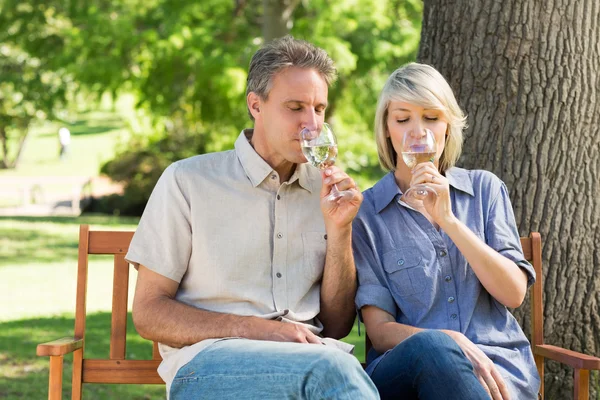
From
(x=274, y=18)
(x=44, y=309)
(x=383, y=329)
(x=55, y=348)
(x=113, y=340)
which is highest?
(x=274, y=18)

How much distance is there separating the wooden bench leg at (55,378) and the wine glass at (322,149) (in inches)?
47.5

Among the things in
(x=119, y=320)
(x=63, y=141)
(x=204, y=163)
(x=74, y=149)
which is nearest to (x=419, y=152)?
(x=204, y=163)

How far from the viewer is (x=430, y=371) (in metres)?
3.11

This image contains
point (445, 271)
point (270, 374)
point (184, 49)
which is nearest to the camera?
point (270, 374)

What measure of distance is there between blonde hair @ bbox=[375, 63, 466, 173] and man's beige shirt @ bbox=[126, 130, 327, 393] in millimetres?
412

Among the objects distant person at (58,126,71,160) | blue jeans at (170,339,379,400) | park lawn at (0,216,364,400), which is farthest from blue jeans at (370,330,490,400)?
distant person at (58,126,71,160)

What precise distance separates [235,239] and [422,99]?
3.06 ft

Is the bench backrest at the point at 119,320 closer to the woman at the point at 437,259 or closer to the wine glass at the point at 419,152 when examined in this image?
the woman at the point at 437,259

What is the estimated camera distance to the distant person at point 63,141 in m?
37.6

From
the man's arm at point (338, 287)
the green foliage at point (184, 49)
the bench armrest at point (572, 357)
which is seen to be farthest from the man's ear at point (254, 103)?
the green foliage at point (184, 49)

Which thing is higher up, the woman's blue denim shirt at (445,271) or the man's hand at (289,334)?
the woman's blue denim shirt at (445,271)

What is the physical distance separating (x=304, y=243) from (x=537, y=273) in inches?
40.3

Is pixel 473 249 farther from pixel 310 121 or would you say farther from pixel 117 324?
pixel 117 324

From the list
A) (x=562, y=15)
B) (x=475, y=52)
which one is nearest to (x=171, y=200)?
(x=475, y=52)
